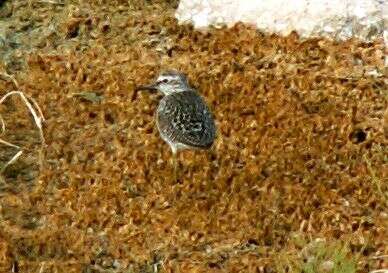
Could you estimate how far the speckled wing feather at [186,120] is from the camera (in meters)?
10.1

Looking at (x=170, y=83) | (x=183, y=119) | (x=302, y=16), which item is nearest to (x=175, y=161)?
(x=183, y=119)

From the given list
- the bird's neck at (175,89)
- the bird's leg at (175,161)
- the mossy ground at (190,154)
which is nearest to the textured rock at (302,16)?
the mossy ground at (190,154)

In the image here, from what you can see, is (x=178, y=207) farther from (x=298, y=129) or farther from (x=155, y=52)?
(x=155, y=52)

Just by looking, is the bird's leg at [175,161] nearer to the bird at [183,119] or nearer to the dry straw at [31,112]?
the bird at [183,119]

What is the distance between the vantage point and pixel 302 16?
42.7 feet

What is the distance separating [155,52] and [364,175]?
3.59 m

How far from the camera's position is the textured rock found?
12.8 metres

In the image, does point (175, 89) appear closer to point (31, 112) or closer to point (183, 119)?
point (183, 119)

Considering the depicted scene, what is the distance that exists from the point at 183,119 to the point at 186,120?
5 cm

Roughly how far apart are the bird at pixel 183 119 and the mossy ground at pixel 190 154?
13.6 inches

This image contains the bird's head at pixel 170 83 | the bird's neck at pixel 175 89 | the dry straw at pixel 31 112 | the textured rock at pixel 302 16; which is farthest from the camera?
the textured rock at pixel 302 16

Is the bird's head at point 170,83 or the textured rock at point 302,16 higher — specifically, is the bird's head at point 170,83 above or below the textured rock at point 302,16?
below

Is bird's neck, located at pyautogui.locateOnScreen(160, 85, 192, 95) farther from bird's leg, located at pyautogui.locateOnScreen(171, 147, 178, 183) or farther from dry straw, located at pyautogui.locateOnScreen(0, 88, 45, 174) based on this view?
dry straw, located at pyautogui.locateOnScreen(0, 88, 45, 174)

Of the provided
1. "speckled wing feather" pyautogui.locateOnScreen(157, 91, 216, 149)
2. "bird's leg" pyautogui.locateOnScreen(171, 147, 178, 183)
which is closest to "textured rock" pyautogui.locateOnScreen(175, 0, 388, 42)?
"speckled wing feather" pyautogui.locateOnScreen(157, 91, 216, 149)
